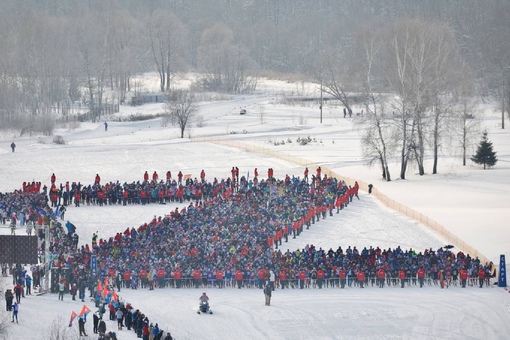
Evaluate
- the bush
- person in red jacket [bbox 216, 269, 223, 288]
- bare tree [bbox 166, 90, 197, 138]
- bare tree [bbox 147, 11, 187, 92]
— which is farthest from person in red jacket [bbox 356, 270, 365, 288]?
bare tree [bbox 147, 11, 187, 92]

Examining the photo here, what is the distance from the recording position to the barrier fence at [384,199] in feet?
121

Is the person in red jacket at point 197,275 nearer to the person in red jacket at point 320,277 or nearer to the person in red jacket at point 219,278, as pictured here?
the person in red jacket at point 219,278

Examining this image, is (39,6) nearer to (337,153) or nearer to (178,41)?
(178,41)

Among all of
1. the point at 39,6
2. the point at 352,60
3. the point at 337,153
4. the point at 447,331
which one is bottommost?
the point at 447,331

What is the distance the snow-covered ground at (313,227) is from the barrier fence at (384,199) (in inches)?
17.8

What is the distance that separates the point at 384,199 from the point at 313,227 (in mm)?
6886

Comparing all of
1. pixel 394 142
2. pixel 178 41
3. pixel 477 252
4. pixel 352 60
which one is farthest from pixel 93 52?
pixel 477 252

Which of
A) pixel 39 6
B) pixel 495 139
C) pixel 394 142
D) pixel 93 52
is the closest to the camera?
pixel 394 142

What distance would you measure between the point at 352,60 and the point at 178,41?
68.2 ft

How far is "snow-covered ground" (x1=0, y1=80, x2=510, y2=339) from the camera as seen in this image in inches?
1106

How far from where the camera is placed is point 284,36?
5709 inches

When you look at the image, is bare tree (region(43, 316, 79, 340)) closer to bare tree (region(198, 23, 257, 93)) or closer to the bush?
the bush

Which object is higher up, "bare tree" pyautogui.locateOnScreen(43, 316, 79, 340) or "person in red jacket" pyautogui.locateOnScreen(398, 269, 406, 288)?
"person in red jacket" pyautogui.locateOnScreen(398, 269, 406, 288)

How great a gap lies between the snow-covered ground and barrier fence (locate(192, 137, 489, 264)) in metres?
0.45
